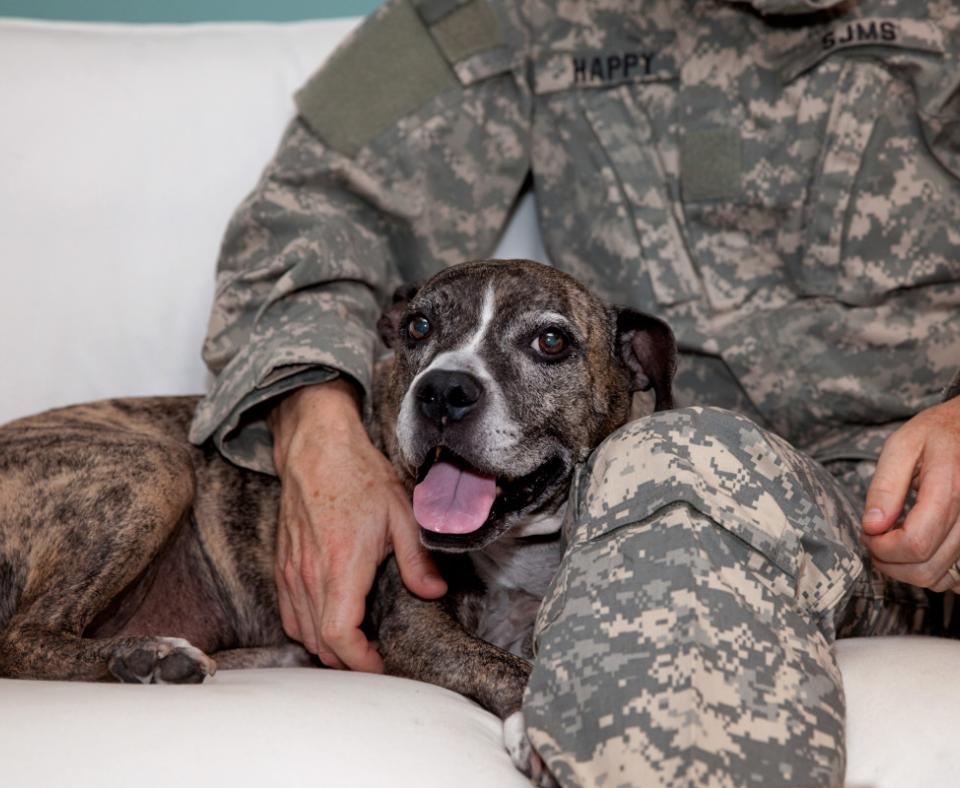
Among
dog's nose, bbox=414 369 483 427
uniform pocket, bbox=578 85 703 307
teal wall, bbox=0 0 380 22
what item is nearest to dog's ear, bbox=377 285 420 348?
dog's nose, bbox=414 369 483 427

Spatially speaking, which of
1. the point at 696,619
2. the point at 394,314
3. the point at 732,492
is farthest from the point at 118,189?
the point at 696,619

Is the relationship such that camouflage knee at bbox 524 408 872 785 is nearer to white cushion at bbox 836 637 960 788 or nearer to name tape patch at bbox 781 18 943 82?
white cushion at bbox 836 637 960 788

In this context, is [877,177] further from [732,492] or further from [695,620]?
[695,620]

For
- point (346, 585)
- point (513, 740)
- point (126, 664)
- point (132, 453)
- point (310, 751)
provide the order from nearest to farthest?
A: point (310, 751) → point (513, 740) → point (126, 664) → point (346, 585) → point (132, 453)

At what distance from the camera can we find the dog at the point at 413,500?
85.1 inches

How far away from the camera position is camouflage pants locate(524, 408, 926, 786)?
1.52 meters

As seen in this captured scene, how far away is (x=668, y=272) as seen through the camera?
293 cm

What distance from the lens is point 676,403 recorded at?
295 centimetres


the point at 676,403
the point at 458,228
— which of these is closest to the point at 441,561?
the point at 676,403

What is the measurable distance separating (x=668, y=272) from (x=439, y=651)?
1217mm

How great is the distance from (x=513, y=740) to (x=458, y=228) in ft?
5.46

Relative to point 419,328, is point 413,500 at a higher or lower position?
lower

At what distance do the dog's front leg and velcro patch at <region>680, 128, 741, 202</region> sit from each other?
1.24m

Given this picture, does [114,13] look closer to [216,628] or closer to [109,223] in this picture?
[109,223]
